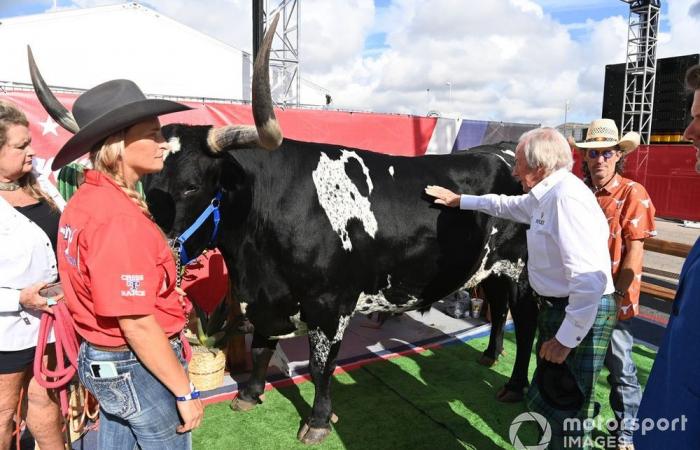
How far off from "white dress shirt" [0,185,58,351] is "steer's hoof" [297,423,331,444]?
1.62 meters

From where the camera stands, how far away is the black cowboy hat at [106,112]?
128cm

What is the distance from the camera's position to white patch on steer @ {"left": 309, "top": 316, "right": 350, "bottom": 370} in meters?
2.87

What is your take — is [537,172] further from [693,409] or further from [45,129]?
[45,129]

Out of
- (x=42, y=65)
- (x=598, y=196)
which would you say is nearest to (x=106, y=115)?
(x=598, y=196)

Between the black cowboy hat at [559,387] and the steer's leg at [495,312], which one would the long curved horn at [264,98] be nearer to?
the black cowboy hat at [559,387]

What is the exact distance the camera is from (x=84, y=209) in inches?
49.9

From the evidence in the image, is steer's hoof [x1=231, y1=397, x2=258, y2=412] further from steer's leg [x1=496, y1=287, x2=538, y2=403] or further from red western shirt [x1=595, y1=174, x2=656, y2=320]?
red western shirt [x1=595, y1=174, x2=656, y2=320]

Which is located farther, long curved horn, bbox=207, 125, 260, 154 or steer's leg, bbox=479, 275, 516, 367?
steer's leg, bbox=479, 275, 516, 367

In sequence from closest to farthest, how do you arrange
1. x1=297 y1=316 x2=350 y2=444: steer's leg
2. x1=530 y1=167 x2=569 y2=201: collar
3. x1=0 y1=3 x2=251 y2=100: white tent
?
x1=530 y1=167 x2=569 y2=201: collar, x1=297 y1=316 x2=350 y2=444: steer's leg, x1=0 y1=3 x2=251 y2=100: white tent

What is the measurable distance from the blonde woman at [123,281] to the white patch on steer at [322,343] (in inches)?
56.5

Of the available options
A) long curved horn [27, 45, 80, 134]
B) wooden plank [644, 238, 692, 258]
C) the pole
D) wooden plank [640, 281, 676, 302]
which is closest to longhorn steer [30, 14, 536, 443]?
long curved horn [27, 45, 80, 134]

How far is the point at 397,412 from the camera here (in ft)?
10.6

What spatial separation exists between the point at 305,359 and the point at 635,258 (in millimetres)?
2709

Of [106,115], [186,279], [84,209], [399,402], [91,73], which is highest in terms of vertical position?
[91,73]
